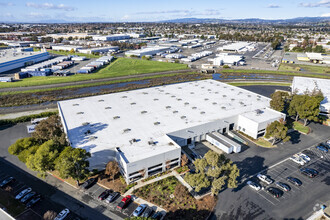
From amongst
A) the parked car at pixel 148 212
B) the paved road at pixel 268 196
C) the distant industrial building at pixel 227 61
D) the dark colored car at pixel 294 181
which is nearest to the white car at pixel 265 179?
the paved road at pixel 268 196

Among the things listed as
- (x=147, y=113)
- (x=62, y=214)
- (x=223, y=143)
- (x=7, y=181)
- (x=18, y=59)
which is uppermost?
(x=18, y=59)

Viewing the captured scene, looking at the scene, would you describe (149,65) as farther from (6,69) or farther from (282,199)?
(282,199)

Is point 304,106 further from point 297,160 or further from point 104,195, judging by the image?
point 104,195

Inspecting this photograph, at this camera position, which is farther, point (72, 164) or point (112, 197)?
point (112, 197)

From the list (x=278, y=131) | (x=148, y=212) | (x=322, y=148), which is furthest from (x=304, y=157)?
(x=148, y=212)

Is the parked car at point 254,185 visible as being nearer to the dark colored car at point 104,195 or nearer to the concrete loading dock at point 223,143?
the concrete loading dock at point 223,143

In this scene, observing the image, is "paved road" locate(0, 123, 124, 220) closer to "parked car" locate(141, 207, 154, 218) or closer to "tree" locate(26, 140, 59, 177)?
"parked car" locate(141, 207, 154, 218)

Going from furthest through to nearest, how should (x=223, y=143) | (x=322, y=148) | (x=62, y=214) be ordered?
(x=322, y=148), (x=223, y=143), (x=62, y=214)
